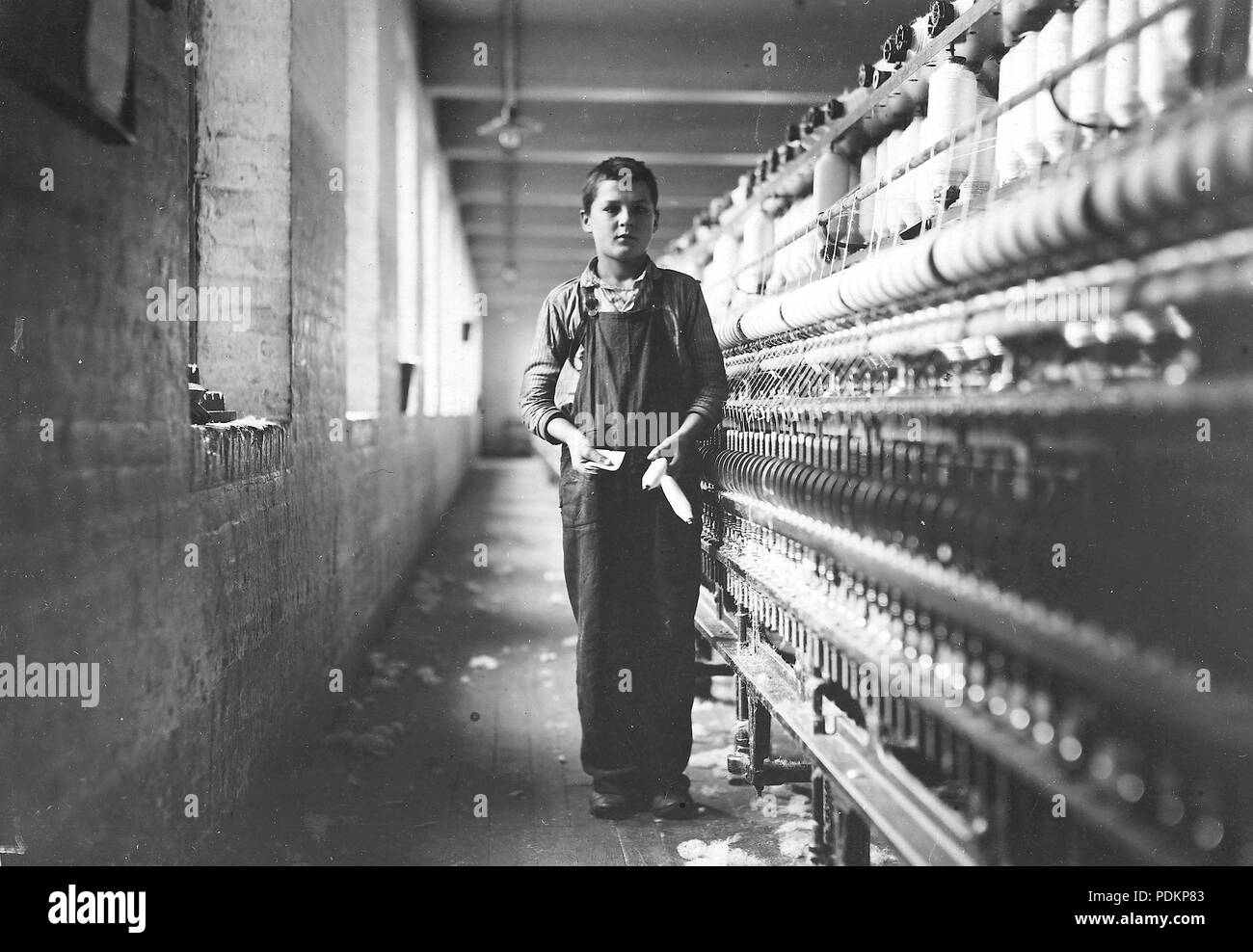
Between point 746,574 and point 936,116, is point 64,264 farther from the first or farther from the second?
point 936,116

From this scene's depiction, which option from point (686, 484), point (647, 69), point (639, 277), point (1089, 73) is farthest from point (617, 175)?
point (647, 69)

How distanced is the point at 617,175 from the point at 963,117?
86 cm

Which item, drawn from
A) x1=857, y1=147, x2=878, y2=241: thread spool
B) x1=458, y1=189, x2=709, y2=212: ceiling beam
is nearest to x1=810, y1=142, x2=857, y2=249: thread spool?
x1=857, y1=147, x2=878, y2=241: thread spool

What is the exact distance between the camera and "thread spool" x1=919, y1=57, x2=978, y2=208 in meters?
2.37

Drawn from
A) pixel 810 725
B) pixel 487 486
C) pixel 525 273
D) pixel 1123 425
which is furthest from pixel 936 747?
pixel 525 273

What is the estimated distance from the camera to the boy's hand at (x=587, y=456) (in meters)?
2.57

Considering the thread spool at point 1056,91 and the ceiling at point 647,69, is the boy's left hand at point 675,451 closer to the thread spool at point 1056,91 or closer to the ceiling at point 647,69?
the thread spool at point 1056,91

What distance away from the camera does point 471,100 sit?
822 centimetres

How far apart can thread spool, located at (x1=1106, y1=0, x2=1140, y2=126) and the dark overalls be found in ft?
4.03

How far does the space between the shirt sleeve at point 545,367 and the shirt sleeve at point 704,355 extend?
1.11 ft

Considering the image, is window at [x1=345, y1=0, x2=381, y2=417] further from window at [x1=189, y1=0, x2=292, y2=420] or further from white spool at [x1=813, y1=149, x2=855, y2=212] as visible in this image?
white spool at [x1=813, y1=149, x2=855, y2=212]

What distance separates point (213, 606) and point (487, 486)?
9.76m

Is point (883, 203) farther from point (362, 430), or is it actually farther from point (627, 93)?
point (627, 93)

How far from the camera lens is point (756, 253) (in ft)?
13.9
